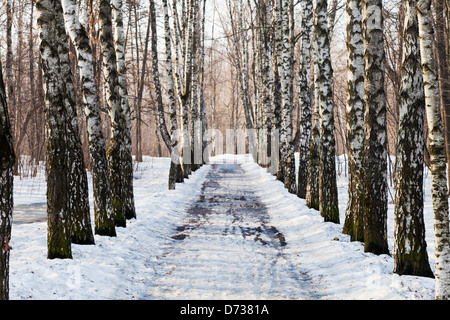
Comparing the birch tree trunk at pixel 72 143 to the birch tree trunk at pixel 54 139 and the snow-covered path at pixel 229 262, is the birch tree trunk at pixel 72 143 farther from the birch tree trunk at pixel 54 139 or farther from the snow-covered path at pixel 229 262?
the snow-covered path at pixel 229 262

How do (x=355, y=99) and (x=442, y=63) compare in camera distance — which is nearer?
(x=355, y=99)

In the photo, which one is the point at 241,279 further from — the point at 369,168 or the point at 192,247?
the point at 369,168

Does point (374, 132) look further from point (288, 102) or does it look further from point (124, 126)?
point (288, 102)

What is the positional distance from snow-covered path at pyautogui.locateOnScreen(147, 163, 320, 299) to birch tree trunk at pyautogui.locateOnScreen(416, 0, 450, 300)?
179 cm

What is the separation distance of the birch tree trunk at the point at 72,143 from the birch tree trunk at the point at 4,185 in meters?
2.85

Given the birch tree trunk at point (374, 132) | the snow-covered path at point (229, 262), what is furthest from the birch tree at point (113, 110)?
the birch tree trunk at point (374, 132)

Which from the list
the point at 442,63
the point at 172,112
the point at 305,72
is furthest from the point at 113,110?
the point at 442,63

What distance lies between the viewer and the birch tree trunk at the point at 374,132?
7.39 metres

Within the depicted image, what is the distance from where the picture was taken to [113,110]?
1042cm

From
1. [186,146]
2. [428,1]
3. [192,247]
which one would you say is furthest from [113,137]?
[186,146]

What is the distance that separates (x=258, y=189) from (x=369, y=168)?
11755 millimetres

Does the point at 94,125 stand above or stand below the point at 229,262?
above

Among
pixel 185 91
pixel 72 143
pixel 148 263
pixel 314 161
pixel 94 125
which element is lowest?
pixel 148 263

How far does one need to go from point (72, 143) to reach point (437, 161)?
5572 mm
